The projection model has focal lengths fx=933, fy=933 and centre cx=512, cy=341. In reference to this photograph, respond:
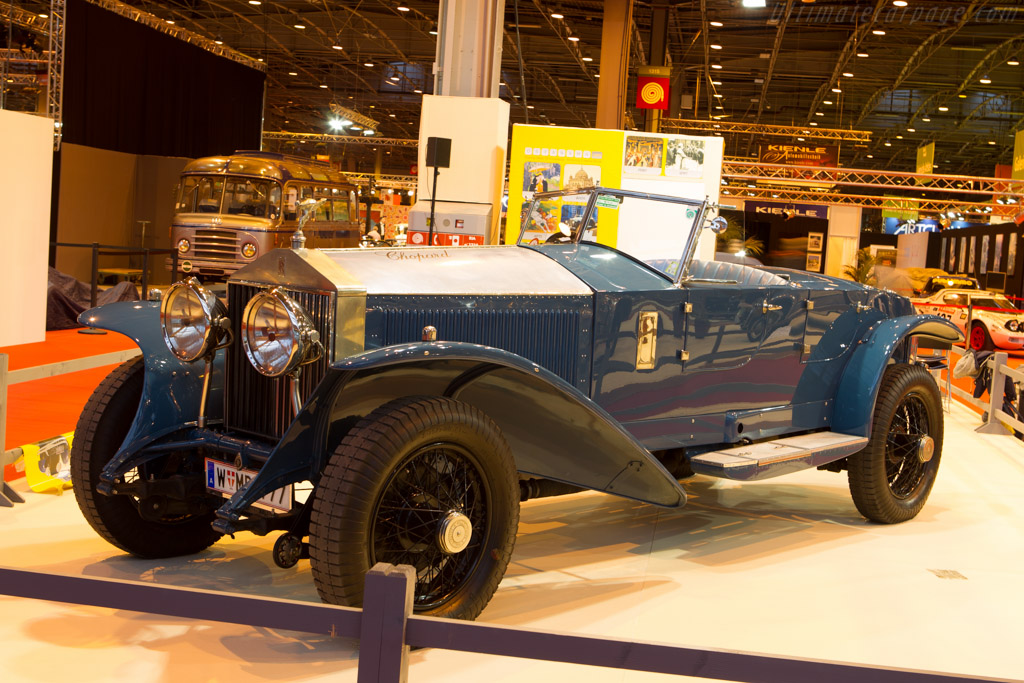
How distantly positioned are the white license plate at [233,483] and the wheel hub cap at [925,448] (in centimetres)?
332

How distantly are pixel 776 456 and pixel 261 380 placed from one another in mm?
2223

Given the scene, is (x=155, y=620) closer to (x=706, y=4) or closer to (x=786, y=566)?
(x=786, y=566)

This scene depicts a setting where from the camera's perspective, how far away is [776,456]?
4094 millimetres

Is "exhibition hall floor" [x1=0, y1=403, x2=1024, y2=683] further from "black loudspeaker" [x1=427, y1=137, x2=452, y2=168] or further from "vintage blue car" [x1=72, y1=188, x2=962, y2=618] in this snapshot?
"black loudspeaker" [x1=427, y1=137, x2=452, y2=168]

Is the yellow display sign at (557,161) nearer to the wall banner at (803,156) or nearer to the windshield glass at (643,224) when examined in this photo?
the windshield glass at (643,224)

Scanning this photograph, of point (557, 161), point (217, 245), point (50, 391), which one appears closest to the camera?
point (50, 391)

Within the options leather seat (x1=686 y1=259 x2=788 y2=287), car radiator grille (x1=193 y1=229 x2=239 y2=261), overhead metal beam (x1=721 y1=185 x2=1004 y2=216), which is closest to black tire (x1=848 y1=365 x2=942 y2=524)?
leather seat (x1=686 y1=259 x2=788 y2=287)

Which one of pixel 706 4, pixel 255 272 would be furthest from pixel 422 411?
pixel 706 4

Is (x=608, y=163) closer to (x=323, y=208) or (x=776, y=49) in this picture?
(x=323, y=208)

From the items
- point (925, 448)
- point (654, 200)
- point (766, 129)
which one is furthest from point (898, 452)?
point (766, 129)

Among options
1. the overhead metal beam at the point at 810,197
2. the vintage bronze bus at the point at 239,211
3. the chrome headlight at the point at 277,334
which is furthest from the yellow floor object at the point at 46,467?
the overhead metal beam at the point at 810,197

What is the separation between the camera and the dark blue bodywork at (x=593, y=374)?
310cm

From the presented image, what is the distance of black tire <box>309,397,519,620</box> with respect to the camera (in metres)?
2.69

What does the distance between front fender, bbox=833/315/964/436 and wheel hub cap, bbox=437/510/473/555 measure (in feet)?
8.38
